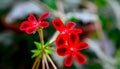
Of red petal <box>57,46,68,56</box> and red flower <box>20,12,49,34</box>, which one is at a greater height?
red flower <box>20,12,49,34</box>

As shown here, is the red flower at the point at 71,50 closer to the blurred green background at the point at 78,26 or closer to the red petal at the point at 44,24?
the red petal at the point at 44,24

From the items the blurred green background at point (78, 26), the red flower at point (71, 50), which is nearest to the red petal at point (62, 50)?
the red flower at point (71, 50)

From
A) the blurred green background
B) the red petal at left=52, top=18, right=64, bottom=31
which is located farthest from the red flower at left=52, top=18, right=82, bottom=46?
the blurred green background

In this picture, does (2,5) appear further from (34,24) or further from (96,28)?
(34,24)

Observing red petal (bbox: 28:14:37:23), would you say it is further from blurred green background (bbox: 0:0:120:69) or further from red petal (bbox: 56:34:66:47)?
blurred green background (bbox: 0:0:120:69)

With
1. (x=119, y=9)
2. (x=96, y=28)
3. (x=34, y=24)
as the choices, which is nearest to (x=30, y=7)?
(x=96, y=28)

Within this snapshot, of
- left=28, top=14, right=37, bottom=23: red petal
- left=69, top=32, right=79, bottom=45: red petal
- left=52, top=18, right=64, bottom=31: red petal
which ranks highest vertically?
left=28, top=14, right=37, bottom=23: red petal

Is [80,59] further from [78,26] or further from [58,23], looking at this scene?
[78,26]

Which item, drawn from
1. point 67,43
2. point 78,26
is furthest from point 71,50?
point 78,26

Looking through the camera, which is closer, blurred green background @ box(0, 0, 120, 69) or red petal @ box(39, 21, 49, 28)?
red petal @ box(39, 21, 49, 28)
